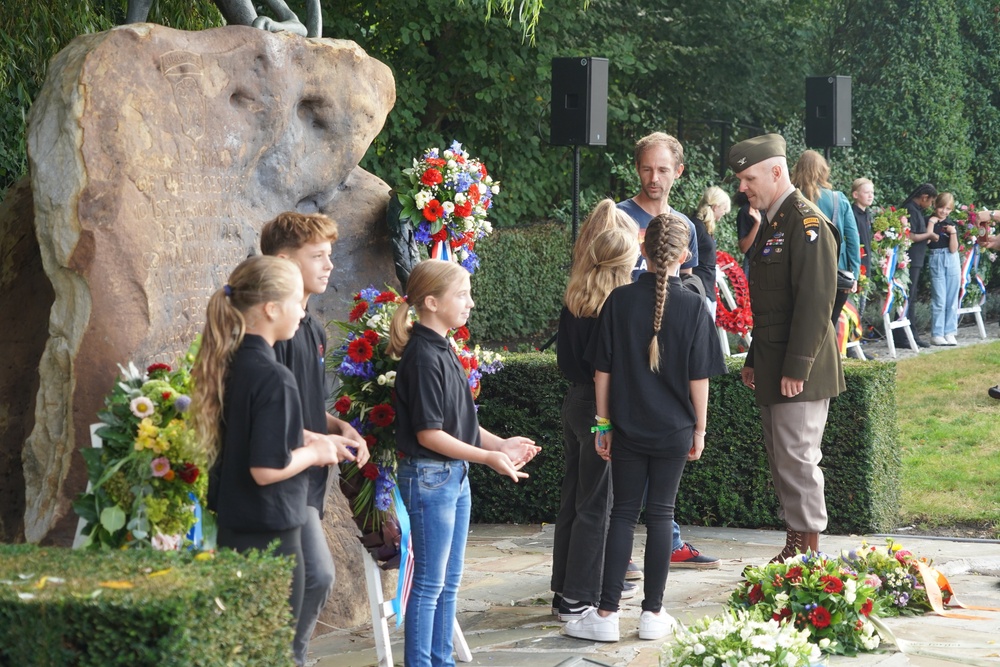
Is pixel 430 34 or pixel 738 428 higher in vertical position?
pixel 430 34

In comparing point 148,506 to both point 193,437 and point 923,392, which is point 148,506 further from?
point 923,392

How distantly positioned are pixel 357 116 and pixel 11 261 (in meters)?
1.78

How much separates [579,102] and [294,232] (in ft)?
17.7

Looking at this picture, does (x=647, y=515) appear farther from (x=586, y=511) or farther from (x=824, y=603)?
(x=824, y=603)

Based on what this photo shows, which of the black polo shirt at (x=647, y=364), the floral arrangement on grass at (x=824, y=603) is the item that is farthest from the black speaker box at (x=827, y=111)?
the floral arrangement on grass at (x=824, y=603)

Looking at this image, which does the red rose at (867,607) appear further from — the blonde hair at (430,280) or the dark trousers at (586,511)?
the blonde hair at (430,280)

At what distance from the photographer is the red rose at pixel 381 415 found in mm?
4477

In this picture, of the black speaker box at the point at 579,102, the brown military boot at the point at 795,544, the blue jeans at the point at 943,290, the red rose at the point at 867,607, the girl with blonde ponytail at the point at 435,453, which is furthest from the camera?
the blue jeans at the point at 943,290

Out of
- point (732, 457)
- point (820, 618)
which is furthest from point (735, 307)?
point (820, 618)

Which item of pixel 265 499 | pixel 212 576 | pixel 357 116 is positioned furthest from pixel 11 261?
pixel 212 576

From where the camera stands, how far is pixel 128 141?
4812mm

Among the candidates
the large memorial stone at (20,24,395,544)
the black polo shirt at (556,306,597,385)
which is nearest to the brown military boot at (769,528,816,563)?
the black polo shirt at (556,306,597,385)

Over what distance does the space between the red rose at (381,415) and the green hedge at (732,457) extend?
3.01m

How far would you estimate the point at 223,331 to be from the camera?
3561 mm
